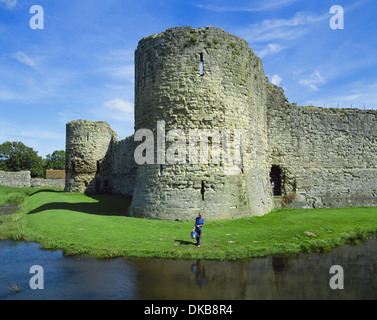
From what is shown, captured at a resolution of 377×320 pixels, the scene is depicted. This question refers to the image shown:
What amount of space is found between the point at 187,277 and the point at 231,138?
25.8 feet

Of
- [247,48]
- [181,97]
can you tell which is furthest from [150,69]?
[247,48]

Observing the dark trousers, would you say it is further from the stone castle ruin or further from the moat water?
the stone castle ruin

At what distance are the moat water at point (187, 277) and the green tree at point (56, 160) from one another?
72.7 metres

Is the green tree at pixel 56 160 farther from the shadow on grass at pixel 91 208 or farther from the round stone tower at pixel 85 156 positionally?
the shadow on grass at pixel 91 208

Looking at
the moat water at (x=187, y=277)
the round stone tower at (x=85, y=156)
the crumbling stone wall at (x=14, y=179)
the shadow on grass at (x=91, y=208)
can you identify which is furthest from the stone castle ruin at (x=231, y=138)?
the crumbling stone wall at (x=14, y=179)

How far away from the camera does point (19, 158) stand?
6494 cm

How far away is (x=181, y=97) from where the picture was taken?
12812 mm

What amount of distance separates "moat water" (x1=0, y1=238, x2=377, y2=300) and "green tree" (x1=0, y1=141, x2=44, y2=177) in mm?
64872

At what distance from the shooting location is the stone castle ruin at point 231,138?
12539 millimetres

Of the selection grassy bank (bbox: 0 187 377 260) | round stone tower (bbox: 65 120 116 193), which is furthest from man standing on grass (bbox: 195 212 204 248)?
round stone tower (bbox: 65 120 116 193)

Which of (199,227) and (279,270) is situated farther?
(199,227)

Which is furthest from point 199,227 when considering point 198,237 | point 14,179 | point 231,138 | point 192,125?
point 14,179

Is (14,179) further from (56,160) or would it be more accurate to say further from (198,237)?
(198,237)

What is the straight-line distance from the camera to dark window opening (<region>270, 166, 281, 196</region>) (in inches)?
723
